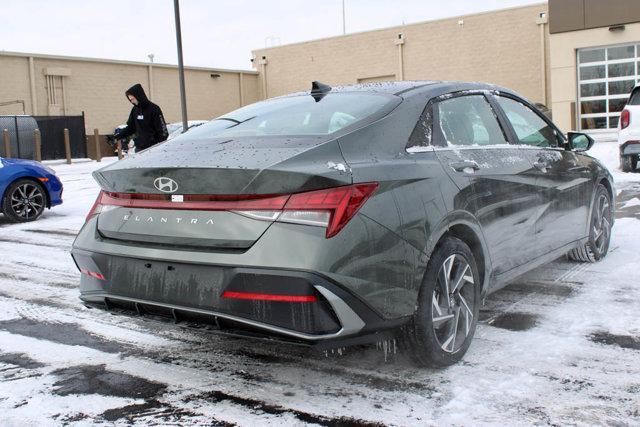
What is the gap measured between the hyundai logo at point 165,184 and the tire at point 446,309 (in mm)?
1309

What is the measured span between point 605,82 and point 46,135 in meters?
20.7

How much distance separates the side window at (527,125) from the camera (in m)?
4.65

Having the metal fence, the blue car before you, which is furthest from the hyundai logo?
the metal fence

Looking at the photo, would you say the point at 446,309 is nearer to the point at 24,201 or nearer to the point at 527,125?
the point at 527,125

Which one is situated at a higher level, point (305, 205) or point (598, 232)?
point (305, 205)

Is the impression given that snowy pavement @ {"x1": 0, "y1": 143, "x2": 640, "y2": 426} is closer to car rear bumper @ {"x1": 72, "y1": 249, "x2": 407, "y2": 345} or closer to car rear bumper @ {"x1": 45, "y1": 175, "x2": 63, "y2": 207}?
car rear bumper @ {"x1": 72, "y1": 249, "x2": 407, "y2": 345}

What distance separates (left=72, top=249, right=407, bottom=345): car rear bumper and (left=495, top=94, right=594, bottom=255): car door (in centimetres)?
198

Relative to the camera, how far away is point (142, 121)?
9.27 meters

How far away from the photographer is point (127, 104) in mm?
34000

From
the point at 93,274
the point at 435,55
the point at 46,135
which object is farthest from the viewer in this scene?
the point at 435,55

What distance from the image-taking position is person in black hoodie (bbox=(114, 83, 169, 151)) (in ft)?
30.3

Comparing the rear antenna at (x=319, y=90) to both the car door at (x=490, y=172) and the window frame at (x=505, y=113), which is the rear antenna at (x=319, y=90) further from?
the window frame at (x=505, y=113)

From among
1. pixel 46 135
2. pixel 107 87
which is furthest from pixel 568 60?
pixel 107 87

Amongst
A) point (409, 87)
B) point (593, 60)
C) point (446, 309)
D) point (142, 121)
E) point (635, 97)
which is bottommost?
point (446, 309)
